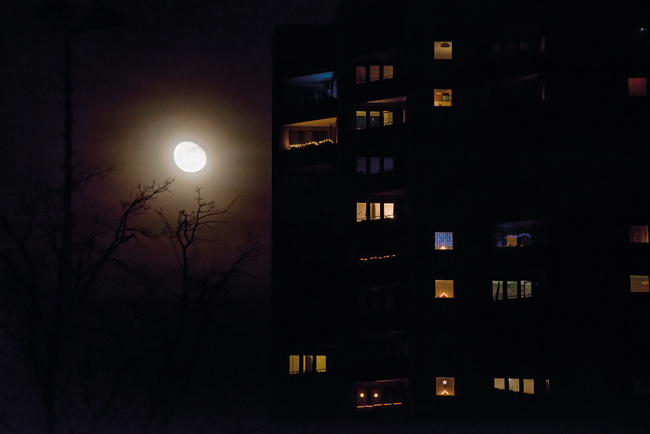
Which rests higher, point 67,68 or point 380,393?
point 67,68

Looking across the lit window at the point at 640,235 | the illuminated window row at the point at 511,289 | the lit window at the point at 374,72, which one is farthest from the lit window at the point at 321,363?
the lit window at the point at 640,235

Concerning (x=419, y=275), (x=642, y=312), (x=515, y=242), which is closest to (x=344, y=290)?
(x=419, y=275)

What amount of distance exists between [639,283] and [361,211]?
11.8m

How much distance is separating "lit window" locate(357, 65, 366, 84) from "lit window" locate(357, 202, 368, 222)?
5477 millimetres

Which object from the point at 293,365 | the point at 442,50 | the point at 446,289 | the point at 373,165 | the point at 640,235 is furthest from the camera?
the point at 293,365

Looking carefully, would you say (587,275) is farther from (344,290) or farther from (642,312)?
(344,290)

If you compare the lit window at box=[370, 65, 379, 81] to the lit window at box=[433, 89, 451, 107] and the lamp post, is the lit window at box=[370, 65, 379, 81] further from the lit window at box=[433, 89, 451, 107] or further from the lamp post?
the lamp post

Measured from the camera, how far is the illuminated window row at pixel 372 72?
27109mm

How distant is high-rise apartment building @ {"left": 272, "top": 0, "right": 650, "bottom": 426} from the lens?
24.2 metres

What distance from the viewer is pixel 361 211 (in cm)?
2738

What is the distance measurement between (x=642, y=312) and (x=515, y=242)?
552 cm

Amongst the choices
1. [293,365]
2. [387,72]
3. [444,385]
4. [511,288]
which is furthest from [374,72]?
[444,385]

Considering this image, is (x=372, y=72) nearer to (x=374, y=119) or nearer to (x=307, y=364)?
(x=374, y=119)

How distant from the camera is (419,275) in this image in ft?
82.0
